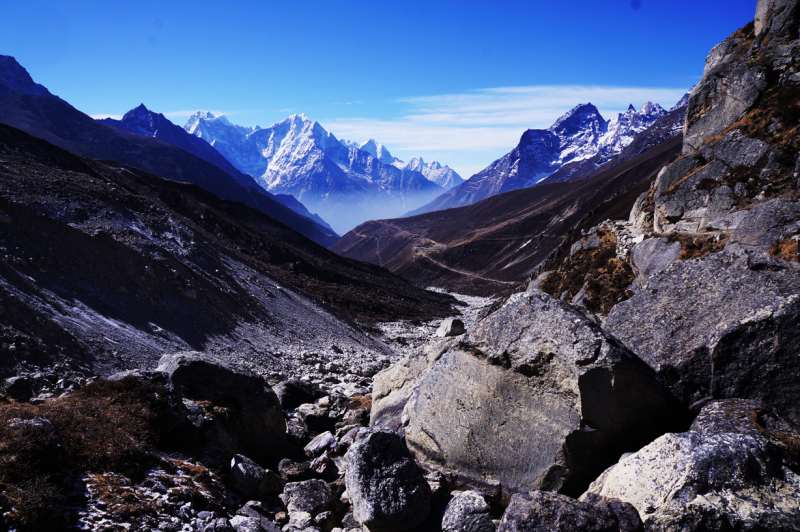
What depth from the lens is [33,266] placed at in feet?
59.1

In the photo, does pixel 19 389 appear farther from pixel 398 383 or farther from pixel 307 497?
pixel 398 383

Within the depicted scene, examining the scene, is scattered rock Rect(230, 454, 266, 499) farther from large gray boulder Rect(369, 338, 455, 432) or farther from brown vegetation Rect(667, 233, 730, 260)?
brown vegetation Rect(667, 233, 730, 260)

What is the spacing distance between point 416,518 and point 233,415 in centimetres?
478

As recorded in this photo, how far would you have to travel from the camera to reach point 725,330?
7.11 metres

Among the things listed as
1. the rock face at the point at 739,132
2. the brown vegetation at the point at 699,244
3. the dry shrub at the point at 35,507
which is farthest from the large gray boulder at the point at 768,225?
the dry shrub at the point at 35,507

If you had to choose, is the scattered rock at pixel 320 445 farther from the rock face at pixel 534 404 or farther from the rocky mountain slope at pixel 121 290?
the rocky mountain slope at pixel 121 290

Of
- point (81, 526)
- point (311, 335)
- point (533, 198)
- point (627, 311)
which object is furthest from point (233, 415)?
point (533, 198)

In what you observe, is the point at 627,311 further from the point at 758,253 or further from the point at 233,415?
the point at 233,415

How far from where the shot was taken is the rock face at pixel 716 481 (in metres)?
5.10

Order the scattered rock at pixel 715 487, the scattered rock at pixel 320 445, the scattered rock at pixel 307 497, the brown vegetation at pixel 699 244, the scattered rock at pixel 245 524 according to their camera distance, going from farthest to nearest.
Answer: the brown vegetation at pixel 699 244
the scattered rock at pixel 320 445
the scattered rock at pixel 307 497
the scattered rock at pixel 245 524
the scattered rock at pixel 715 487

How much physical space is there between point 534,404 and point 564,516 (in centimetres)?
217

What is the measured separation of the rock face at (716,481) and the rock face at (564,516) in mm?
230

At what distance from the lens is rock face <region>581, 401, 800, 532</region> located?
5.10 meters

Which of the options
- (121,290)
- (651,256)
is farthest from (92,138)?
(651,256)
